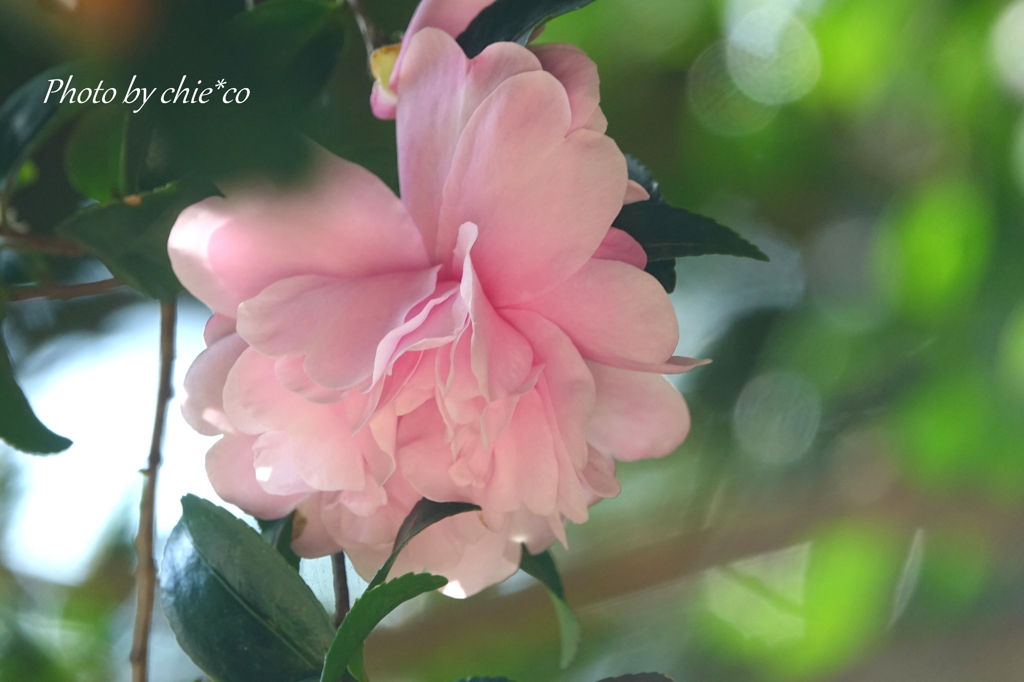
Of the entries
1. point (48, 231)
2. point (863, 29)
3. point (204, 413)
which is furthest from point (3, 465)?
point (863, 29)

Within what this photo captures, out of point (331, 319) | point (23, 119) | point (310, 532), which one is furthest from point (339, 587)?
point (23, 119)

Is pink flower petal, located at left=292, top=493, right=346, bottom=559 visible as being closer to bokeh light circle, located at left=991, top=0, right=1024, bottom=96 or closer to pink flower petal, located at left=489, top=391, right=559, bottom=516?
pink flower petal, located at left=489, top=391, right=559, bottom=516

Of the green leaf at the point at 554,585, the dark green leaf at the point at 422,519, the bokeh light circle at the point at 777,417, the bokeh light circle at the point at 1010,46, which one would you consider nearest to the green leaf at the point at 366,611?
the dark green leaf at the point at 422,519

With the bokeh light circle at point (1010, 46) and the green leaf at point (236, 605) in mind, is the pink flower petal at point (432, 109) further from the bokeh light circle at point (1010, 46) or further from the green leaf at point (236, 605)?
the bokeh light circle at point (1010, 46)

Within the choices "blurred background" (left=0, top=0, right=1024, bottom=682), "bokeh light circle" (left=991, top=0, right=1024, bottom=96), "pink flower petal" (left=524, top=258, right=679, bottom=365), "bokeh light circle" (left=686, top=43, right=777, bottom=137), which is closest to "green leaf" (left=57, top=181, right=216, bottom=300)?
"pink flower petal" (left=524, top=258, right=679, bottom=365)

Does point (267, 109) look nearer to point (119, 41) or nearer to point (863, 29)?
Answer: point (119, 41)

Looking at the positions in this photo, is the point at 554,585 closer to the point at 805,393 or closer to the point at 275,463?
the point at 275,463

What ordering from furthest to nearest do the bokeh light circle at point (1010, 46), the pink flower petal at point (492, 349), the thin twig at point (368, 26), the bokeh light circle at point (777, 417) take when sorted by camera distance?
the bokeh light circle at point (777, 417) → the bokeh light circle at point (1010, 46) → the thin twig at point (368, 26) → the pink flower petal at point (492, 349)
